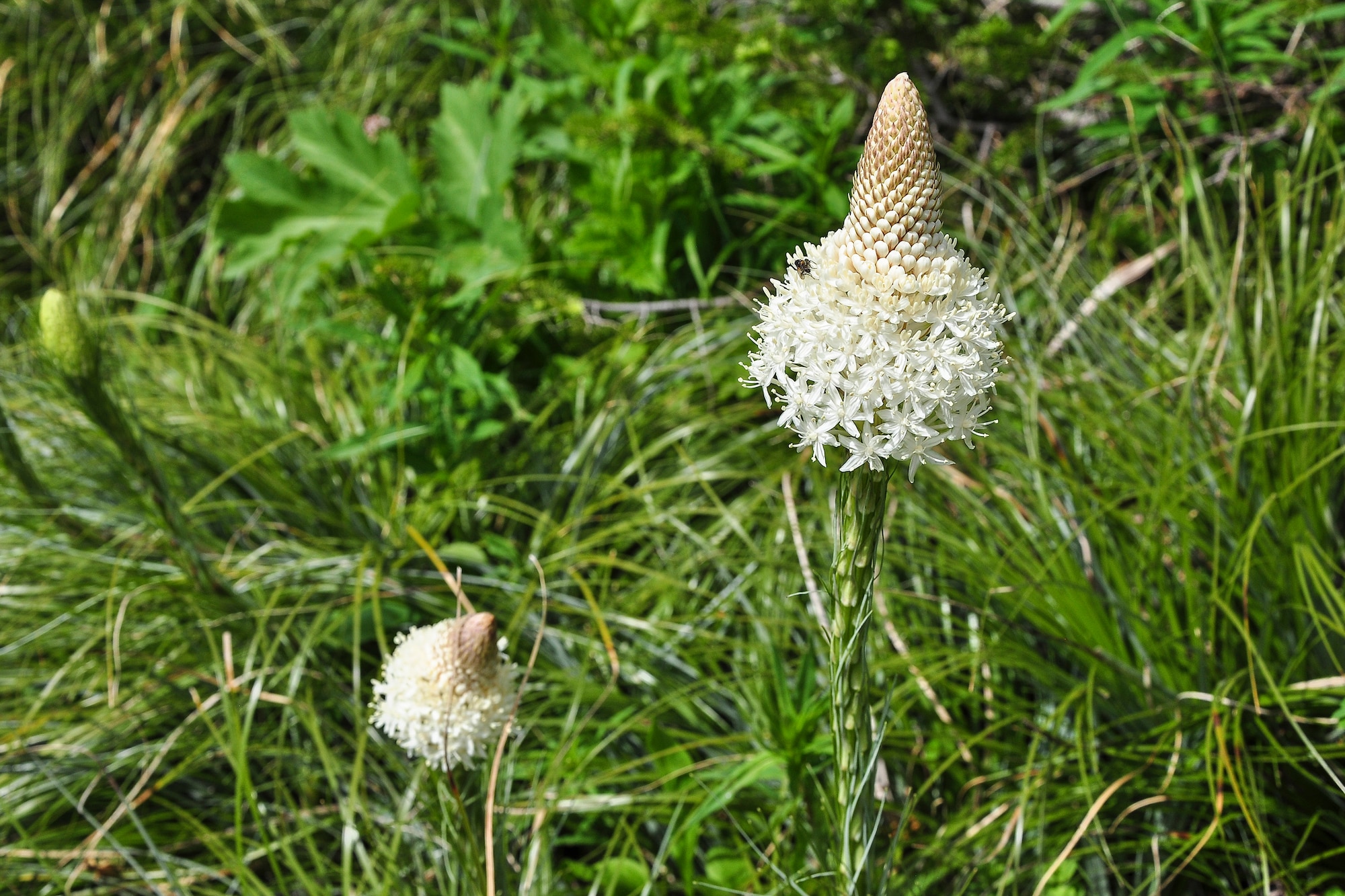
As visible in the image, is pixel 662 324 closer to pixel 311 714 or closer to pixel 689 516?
pixel 689 516

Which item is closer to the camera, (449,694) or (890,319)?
(890,319)

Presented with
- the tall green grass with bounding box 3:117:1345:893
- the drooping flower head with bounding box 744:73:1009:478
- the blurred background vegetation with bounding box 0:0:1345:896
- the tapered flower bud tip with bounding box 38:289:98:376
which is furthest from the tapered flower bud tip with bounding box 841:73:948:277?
the tapered flower bud tip with bounding box 38:289:98:376

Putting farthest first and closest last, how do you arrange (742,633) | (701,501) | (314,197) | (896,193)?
(314,197) < (701,501) < (742,633) < (896,193)

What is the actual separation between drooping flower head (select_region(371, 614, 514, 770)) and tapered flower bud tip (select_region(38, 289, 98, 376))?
94cm

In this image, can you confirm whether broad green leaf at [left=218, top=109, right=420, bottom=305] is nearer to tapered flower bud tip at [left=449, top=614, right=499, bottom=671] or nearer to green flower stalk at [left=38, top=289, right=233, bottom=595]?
green flower stalk at [left=38, top=289, right=233, bottom=595]

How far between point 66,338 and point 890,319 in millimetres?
1572

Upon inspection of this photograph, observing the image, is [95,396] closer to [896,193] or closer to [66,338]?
[66,338]

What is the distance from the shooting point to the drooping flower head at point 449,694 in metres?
1.39

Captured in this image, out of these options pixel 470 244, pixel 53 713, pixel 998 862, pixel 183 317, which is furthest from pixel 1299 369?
pixel 183 317

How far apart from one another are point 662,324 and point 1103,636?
1.66 metres

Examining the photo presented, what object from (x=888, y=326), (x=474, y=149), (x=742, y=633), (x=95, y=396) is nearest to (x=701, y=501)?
(x=742, y=633)

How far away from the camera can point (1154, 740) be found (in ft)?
6.66

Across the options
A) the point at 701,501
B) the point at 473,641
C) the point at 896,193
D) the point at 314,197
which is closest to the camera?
the point at 896,193

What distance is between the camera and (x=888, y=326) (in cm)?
104
